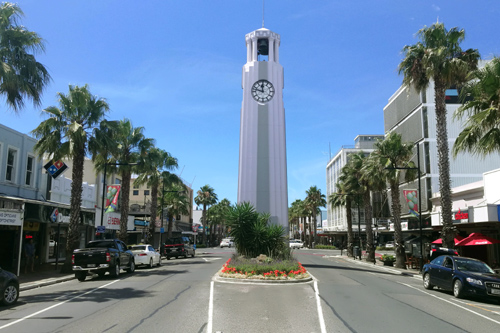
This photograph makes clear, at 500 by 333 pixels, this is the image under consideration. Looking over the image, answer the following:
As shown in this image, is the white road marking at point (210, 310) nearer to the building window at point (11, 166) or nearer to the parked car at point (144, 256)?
the parked car at point (144, 256)

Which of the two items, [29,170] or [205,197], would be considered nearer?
[29,170]

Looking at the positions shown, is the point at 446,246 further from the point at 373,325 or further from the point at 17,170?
the point at 17,170

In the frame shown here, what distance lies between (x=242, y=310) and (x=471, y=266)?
9.58 metres

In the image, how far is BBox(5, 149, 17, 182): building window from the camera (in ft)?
81.4

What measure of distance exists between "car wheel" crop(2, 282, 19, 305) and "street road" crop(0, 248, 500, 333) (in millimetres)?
248

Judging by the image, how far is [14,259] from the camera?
24.8 meters

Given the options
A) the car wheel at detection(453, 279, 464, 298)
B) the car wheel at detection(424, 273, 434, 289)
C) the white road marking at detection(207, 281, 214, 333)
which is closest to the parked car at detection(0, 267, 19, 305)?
the white road marking at detection(207, 281, 214, 333)

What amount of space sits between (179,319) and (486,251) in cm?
2621

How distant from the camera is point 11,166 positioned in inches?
981

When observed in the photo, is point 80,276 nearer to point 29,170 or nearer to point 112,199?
point 112,199

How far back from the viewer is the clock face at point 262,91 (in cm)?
3516

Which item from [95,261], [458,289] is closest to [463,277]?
[458,289]

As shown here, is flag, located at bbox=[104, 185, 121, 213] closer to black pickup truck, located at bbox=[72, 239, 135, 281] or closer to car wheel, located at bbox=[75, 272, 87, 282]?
black pickup truck, located at bbox=[72, 239, 135, 281]

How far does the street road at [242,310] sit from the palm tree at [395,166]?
15130 mm
